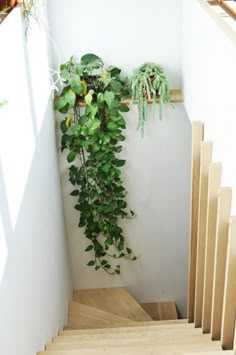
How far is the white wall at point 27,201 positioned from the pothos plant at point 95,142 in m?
0.19

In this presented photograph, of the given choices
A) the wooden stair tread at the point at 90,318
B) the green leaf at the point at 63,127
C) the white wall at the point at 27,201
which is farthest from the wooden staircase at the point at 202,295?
the green leaf at the point at 63,127

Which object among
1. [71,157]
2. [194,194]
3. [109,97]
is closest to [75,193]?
[71,157]

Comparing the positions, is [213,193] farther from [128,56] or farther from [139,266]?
[139,266]

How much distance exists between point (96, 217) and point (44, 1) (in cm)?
180

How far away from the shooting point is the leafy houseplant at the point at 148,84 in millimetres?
3627

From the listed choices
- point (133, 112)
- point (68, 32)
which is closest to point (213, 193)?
point (133, 112)

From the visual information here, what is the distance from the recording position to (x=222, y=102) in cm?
239

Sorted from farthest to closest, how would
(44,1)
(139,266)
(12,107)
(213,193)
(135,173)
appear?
(139,266) → (135,173) → (44,1) → (213,193) → (12,107)

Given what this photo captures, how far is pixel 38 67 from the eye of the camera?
3137mm

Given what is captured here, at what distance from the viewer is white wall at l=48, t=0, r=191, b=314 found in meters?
3.62

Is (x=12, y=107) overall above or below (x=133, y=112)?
above

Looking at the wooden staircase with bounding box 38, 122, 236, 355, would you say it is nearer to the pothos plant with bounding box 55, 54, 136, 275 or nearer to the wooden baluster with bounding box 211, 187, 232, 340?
the wooden baluster with bounding box 211, 187, 232, 340

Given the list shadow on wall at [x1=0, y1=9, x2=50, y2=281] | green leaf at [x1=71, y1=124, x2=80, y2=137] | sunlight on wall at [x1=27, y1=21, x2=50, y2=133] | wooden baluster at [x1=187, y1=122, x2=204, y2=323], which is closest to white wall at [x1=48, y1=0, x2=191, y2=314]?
sunlight on wall at [x1=27, y1=21, x2=50, y2=133]

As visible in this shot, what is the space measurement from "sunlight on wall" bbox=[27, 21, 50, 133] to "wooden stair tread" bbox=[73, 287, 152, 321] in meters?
2.07
